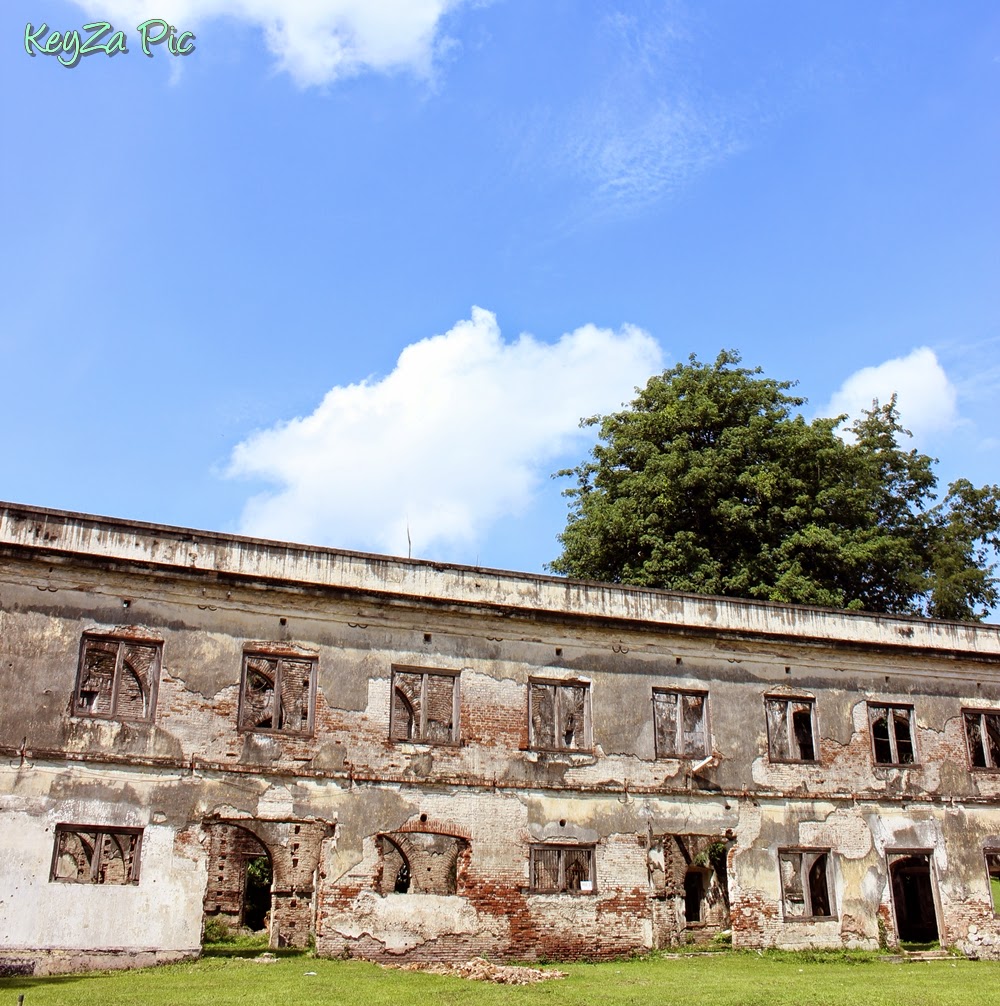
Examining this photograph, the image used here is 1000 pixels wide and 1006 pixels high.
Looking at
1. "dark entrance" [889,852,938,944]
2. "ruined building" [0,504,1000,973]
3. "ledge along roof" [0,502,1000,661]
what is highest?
"ledge along roof" [0,502,1000,661]

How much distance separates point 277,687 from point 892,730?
11353 millimetres

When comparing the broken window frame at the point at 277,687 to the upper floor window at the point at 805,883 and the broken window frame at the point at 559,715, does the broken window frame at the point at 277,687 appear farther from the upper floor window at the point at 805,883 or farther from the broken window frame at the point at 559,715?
the upper floor window at the point at 805,883

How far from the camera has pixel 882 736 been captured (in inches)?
790

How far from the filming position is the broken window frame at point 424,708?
1692 centimetres

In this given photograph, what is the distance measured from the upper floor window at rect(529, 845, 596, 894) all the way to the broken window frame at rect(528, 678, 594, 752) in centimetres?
158

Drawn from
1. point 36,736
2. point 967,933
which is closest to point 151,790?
point 36,736

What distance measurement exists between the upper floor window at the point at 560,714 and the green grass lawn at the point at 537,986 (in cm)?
341

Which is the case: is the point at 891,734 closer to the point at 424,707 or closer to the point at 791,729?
the point at 791,729

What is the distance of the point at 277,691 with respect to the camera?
53.8 feet

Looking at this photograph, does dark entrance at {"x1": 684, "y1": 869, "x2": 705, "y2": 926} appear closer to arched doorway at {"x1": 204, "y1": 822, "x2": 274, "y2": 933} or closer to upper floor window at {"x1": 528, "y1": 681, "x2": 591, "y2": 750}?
upper floor window at {"x1": 528, "y1": 681, "x2": 591, "y2": 750}

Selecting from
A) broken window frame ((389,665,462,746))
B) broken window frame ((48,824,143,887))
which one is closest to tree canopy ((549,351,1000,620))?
broken window frame ((389,665,462,746))

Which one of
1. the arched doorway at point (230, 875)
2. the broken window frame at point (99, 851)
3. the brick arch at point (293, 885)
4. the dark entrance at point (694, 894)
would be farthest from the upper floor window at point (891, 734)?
the broken window frame at point (99, 851)

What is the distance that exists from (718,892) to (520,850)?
1002 cm

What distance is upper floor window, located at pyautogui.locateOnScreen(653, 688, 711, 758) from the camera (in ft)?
60.6
